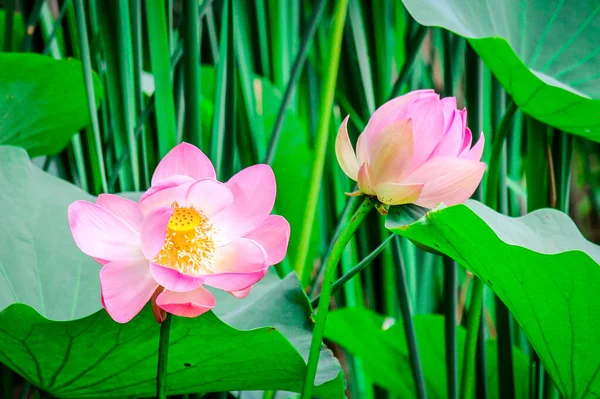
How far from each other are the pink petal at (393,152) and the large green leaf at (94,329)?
11 centimetres

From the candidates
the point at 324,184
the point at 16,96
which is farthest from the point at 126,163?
the point at 324,184

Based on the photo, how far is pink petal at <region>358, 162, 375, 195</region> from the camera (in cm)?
36

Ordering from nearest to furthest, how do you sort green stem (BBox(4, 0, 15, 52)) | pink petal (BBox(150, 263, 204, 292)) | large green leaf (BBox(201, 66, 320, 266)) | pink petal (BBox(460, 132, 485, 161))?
pink petal (BBox(150, 263, 204, 292)), pink petal (BBox(460, 132, 485, 161)), green stem (BBox(4, 0, 15, 52)), large green leaf (BBox(201, 66, 320, 266))

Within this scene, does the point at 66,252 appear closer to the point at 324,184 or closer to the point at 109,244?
the point at 109,244

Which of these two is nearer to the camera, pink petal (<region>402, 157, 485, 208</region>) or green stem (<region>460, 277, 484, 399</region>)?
pink petal (<region>402, 157, 485, 208</region>)

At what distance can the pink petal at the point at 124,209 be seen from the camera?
1.05 ft

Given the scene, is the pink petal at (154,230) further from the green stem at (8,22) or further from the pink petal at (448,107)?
the green stem at (8,22)

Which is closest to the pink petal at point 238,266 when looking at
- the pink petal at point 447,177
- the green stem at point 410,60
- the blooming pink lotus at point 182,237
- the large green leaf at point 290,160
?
the blooming pink lotus at point 182,237

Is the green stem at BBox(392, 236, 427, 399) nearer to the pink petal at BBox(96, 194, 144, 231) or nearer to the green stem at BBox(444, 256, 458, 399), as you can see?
the green stem at BBox(444, 256, 458, 399)

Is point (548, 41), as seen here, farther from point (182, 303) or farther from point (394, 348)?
point (182, 303)

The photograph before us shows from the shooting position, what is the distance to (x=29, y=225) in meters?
0.52

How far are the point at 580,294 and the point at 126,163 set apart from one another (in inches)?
18.1

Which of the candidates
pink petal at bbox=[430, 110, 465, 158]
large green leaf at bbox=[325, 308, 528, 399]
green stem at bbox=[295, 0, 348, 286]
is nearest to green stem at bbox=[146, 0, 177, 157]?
green stem at bbox=[295, 0, 348, 286]

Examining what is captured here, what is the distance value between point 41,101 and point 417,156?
50cm
